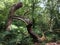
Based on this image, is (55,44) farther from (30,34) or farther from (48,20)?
(48,20)

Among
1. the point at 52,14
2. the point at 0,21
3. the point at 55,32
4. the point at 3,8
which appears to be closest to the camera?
the point at 0,21

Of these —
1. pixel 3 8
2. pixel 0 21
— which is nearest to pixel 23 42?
pixel 0 21

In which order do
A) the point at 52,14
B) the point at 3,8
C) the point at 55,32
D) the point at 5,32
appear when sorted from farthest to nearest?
the point at 52,14, the point at 55,32, the point at 3,8, the point at 5,32

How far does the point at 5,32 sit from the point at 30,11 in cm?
569

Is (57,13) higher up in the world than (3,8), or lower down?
lower down

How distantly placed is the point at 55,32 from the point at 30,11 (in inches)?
100

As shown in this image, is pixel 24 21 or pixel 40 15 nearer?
pixel 24 21

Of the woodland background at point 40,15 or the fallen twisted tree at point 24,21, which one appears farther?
the woodland background at point 40,15

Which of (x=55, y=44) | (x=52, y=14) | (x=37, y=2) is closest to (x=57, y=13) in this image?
(x=52, y=14)

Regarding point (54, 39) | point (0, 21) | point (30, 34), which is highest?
point (0, 21)

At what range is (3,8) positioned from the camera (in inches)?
507

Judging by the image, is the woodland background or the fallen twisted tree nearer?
the fallen twisted tree

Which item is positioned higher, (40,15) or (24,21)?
(24,21)

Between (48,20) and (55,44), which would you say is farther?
(48,20)
